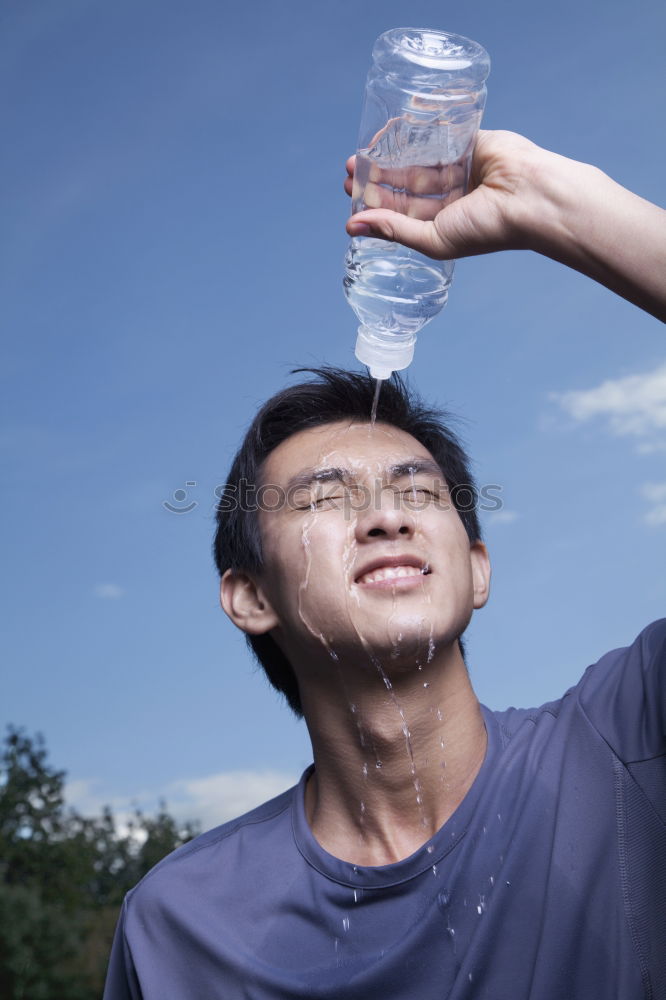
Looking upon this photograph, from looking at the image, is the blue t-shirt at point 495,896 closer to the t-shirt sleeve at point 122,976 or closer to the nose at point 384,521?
the t-shirt sleeve at point 122,976

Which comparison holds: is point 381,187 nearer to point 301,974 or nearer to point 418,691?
point 418,691

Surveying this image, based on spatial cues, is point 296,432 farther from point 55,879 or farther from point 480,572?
point 55,879

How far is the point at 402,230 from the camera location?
2.86 meters

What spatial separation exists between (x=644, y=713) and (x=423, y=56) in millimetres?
2431

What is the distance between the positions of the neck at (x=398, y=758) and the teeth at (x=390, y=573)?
304 mm

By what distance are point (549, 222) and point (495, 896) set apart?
6.20 feet

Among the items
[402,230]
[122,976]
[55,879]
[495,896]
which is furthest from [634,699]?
[55,879]

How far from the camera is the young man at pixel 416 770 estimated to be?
2807 mm

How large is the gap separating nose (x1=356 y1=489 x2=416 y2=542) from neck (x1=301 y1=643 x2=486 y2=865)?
0.45 m

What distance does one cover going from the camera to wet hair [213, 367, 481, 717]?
4.41 meters

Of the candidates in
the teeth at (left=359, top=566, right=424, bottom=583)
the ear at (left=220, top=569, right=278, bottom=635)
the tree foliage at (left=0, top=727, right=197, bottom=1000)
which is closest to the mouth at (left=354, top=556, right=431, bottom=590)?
the teeth at (left=359, top=566, right=424, bottom=583)

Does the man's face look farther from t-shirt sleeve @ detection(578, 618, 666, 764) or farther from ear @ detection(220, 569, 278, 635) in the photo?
t-shirt sleeve @ detection(578, 618, 666, 764)

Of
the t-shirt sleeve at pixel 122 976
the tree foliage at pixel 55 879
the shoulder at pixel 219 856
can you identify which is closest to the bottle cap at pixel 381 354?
the shoulder at pixel 219 856

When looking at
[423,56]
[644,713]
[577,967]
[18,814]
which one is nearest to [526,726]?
[644,713]
